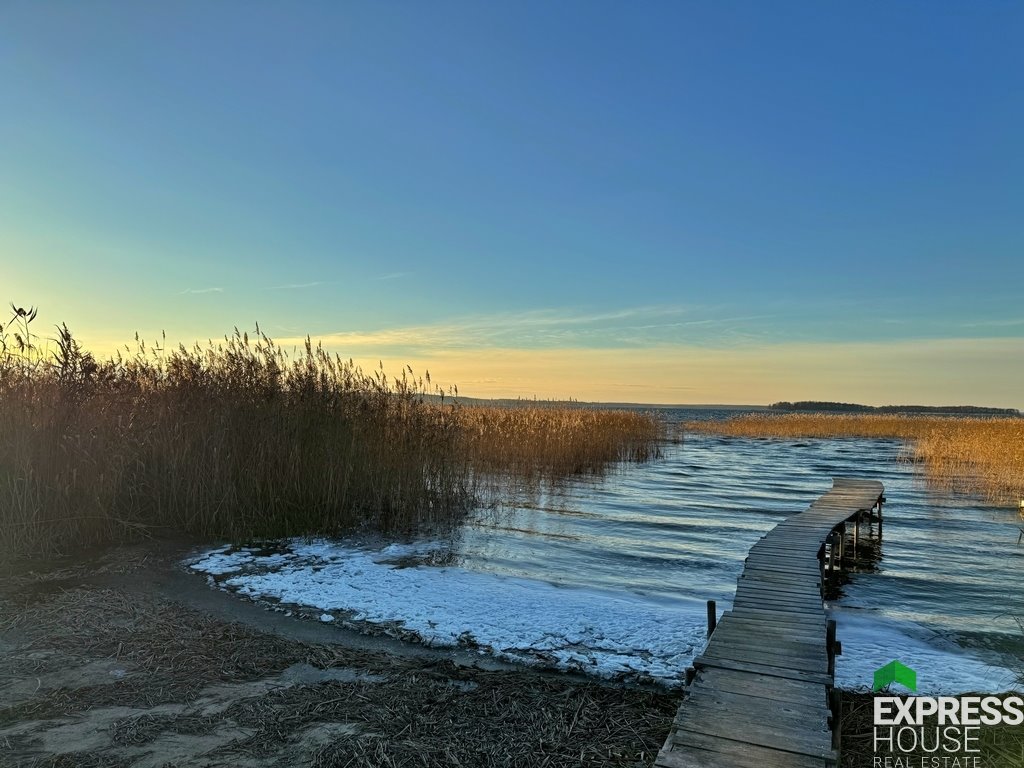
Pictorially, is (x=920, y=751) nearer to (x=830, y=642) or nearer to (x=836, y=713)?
(x=836, y=713)

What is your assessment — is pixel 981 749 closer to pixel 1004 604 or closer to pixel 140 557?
pixel 1004 604

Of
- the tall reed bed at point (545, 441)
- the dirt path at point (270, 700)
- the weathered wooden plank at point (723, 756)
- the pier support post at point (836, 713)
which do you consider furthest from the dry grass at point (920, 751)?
the tall reed bed at point (545, 441)

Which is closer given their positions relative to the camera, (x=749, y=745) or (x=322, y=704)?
(x=749, y=745)

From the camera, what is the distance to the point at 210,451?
8.84 meters

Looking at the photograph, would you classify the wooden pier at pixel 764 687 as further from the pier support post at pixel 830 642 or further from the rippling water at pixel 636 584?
the rippling water at pixel 636 584

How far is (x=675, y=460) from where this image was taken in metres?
24.3

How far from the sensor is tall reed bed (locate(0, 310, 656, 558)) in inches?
296

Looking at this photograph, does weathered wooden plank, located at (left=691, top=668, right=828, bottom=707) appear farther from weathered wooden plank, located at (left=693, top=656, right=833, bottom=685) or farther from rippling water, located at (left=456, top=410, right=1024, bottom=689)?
rippling water, located at (left=456, top=410, right=1024, bottom=689)

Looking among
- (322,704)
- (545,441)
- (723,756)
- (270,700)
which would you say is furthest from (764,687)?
(545,441)

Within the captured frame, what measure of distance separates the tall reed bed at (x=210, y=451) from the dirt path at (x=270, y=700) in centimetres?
214

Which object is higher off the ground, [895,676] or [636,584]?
[895,676]

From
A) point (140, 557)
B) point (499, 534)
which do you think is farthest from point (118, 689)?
point (499, 534)

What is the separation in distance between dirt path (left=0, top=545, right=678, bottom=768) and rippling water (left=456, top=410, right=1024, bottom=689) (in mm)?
2478

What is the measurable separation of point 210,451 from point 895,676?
820 centimetres
